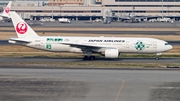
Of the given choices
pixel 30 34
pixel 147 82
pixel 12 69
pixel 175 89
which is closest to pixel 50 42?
pixel 30 34

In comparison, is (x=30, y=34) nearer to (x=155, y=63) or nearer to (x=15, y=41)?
(x=15, y=41)

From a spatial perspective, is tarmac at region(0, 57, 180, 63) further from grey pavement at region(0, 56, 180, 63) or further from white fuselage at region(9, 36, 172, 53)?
white fuselage at region(9, 36, 172, 53)

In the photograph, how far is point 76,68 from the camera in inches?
2165

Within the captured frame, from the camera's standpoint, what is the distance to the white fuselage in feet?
212

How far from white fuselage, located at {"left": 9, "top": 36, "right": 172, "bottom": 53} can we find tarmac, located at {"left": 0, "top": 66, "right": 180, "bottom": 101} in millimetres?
11458

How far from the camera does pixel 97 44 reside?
64750 millimetres

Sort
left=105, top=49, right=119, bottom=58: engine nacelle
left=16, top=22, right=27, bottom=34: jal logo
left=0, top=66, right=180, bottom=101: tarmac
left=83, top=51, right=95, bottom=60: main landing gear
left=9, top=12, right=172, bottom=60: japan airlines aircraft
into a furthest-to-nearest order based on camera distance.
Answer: left=16, top=22, right=27, bottom=34: jal logo → left=83, top=51, right=95, bottom=60: main landing gear → left=9, top=12, right=172, bottom=60: japan airlines aircraft → left=105, top=49, right=119, bottom=58: engine nacelle → left=0, top=66, right=180, bottom=101: tarmac

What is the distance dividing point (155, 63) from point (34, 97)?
85.3 ft

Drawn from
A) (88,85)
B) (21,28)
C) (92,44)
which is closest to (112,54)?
(92,44)

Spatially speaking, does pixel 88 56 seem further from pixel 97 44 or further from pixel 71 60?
pixel 71 60

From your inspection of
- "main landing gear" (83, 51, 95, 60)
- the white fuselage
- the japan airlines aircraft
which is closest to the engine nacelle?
the japan airlines aircraft

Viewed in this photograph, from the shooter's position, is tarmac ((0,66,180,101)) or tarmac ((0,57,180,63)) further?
tarmac ((0,57,180,63))

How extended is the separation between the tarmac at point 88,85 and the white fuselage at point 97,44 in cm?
1146

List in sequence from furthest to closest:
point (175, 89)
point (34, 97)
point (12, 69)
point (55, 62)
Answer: point (55, 62) → point (12, 69) → point (175, 89) → point (34, 97)
